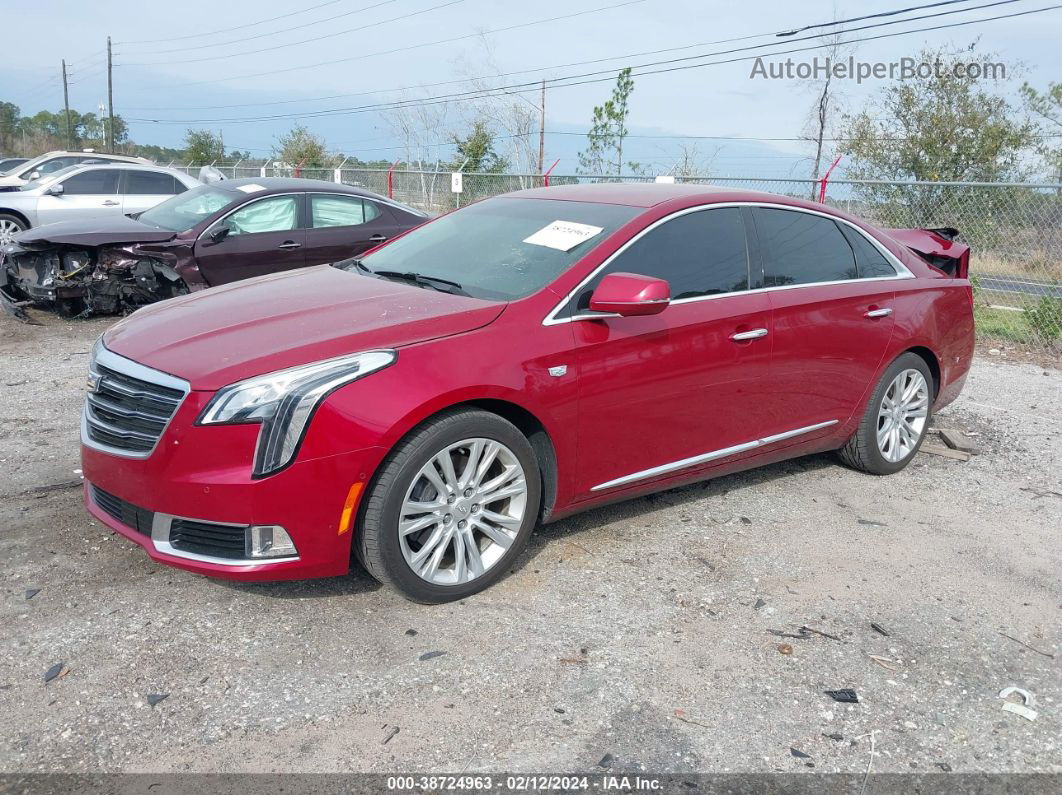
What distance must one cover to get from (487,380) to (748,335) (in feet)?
5.12

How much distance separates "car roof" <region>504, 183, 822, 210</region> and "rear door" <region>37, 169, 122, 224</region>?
10.8 metres

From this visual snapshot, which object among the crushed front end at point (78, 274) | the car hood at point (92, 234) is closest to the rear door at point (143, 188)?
the car hood at point (92, 234)

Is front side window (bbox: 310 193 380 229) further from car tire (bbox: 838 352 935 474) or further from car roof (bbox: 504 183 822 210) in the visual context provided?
car tire (bbox: 838 352 935 474)

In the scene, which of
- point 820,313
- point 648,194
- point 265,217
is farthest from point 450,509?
point 265,217

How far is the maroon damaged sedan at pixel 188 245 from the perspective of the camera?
355 inches

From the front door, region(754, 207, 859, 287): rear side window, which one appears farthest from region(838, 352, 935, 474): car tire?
the front door

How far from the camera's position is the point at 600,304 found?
12.6ft

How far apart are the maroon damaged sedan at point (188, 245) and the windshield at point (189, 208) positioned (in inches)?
0.6

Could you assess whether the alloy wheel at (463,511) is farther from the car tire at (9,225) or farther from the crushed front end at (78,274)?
the car tire at (9,225)

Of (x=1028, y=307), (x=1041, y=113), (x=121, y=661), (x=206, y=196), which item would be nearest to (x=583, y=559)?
(x=121, y=661)

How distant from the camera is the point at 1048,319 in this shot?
986 cm

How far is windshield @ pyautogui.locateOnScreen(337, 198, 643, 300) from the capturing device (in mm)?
4082

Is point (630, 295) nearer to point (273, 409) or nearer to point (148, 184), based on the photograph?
point (273, 409)

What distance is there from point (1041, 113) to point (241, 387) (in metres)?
22.7
